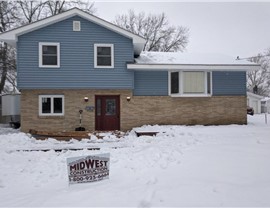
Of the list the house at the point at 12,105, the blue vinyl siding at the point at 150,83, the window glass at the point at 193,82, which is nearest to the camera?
the blue vinyl siding at the point at 150,83

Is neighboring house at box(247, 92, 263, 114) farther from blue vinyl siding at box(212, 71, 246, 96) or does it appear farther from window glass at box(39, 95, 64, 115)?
window glass at box(39, 95, 64, 115)

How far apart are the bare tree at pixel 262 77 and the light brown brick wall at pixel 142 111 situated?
48110 millimetres

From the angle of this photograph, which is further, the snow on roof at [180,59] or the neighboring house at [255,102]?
the neighboring house at [255,102]

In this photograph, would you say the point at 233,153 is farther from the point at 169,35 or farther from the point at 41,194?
the point at 169,35

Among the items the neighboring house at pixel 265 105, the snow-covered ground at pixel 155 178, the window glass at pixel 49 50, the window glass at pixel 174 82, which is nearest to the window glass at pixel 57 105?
the window glass at pixel 49 50

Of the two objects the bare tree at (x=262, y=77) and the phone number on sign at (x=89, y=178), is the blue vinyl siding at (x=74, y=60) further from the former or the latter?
the bare tree at (x=262, y=77)

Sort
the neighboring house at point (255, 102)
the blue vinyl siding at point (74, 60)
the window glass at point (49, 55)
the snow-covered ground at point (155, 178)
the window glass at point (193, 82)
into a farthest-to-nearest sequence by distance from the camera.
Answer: the neighboring house at point (255, 102)
the window glass at point (193, 82)
the window glass at point (49, 55)
the blue vinyl siding at point (74, 60)
the snow-covered ground at point (155, 178)

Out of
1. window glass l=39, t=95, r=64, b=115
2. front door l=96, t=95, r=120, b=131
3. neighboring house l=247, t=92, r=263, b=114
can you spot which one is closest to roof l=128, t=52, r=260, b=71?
front door l=96, t=95, r=120, b=131

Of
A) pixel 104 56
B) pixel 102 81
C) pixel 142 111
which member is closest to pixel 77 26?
pixel 104 56

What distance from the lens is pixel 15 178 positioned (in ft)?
24.6

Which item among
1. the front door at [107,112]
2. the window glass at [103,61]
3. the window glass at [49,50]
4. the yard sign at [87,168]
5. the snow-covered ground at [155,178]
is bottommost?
the snow-covered ground at [155,178]

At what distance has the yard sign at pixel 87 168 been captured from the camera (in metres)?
6.14

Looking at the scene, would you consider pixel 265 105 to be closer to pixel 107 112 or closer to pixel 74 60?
pixel 107 112

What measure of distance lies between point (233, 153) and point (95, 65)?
1013 cm
